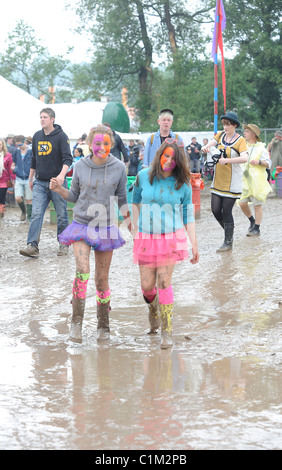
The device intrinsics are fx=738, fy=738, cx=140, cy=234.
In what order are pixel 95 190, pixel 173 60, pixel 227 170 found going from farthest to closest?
1. pixel 173 60
2. pixel 227 170
3. pixel 95 190

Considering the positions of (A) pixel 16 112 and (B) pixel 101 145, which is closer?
(B) pixel 101 145

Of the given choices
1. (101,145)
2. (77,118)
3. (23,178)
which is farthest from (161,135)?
(77,118)

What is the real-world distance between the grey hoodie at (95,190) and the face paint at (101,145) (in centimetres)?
11

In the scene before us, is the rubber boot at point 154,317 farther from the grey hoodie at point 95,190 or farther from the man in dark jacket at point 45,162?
the man in dark jacket at point 45,162

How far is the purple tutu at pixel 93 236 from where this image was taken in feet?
19.1

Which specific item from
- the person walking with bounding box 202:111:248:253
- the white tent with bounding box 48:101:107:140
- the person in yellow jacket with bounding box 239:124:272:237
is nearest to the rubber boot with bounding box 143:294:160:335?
the person walking with bounding box 202:111:248:253

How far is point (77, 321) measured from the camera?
5844mm

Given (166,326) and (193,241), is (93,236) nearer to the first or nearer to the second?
(193,241)

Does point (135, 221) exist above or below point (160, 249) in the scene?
above

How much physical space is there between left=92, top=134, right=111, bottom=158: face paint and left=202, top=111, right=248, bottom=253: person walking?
12.5 ft

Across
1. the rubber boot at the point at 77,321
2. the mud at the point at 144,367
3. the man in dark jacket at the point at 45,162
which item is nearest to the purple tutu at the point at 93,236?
the rubber boot at the point at 77,321

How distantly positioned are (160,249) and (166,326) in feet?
1.95

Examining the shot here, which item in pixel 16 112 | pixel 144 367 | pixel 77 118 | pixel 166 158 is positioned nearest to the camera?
pixel 144 367
